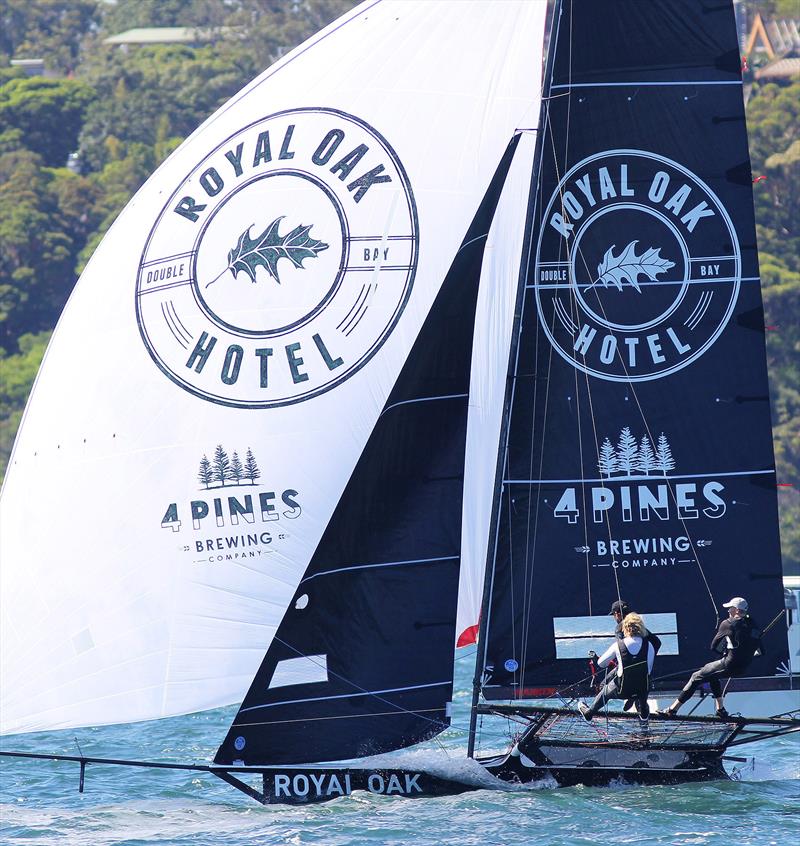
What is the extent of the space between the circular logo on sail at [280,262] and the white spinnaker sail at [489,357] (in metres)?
0.73

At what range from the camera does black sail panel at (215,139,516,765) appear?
1148cm

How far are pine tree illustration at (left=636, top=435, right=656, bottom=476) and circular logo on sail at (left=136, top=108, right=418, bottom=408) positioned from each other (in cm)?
195

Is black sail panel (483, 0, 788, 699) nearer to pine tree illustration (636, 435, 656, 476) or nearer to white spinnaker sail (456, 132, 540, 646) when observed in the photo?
pine tree illustration (636, 435, 656, 476)

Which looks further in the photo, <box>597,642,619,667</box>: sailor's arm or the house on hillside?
Answer: the house on hillside

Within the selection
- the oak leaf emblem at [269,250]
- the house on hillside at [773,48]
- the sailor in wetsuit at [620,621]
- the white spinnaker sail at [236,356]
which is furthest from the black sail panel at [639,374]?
the house on hillside at [773,48]

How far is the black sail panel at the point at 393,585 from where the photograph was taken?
11484mm

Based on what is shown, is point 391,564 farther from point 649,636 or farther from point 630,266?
point 630,266

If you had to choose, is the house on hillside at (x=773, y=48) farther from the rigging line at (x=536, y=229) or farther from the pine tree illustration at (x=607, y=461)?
the pine tree illustration at (x=607, y=461)

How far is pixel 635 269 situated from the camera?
11.9m

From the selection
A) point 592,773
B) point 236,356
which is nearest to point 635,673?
point 592,773

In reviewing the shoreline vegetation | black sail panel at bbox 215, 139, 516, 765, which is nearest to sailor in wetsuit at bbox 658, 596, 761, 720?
black sail panel at bbox 215, 139, 516, 765

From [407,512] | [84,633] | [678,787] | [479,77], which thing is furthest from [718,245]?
[84,633]

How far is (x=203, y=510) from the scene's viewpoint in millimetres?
11281

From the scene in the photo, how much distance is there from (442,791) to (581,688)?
122 cm
